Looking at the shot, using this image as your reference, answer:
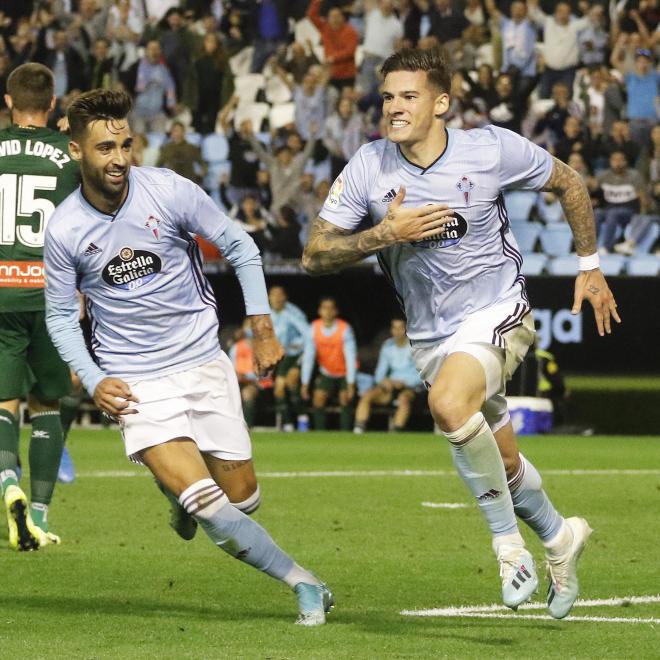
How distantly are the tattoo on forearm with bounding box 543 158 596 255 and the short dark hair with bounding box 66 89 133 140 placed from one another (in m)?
1.83

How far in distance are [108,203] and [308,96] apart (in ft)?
55.3

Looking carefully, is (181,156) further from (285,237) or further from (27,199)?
(27,199)

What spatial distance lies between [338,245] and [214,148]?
17.6 meters

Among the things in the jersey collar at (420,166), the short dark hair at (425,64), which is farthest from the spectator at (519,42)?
the jersey collar at (420,166)

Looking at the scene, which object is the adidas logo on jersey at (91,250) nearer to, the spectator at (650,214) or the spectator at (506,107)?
the spectator at (650,214)

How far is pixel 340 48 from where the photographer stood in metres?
Result: 23.8

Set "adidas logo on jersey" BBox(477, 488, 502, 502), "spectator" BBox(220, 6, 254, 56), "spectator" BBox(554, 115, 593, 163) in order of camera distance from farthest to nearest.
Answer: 1. "spectator" BBox(220, 6, 254, 56)
2. "spectator" BBox(554, 115, 593, 163)
3. "adidas logo on jersey" BBox(477, 488, 502, 502)

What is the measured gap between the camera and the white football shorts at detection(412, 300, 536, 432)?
259 inches

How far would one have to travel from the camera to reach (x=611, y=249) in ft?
67.0

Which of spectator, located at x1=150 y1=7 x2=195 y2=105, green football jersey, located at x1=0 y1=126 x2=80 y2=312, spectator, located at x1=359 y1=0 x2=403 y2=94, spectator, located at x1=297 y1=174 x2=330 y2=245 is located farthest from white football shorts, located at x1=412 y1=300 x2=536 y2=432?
spectator, located at x1=150 y1=7 x2=195 y2=105

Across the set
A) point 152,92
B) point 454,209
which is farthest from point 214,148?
point 454,209

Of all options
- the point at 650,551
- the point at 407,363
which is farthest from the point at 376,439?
the point at 650,551

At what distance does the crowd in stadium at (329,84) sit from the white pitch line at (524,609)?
13.0m

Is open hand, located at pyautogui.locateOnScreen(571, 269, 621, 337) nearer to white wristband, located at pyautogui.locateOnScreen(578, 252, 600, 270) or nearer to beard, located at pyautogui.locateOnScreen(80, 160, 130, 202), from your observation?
white wristband, located at pyautogui.locateOnScreen(578, 252, 600, 270)
